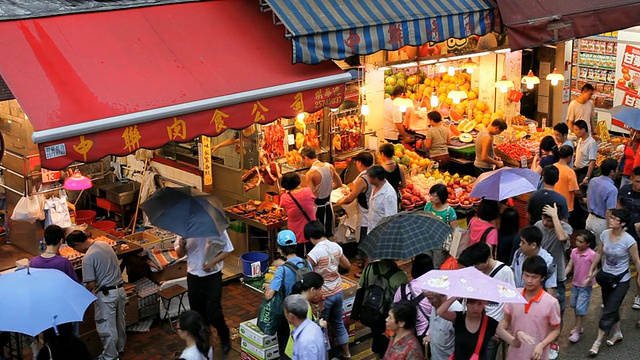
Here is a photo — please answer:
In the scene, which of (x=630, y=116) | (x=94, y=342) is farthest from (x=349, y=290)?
(x=630, y=116)

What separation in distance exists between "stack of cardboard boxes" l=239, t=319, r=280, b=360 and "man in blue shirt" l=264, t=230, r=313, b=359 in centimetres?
27

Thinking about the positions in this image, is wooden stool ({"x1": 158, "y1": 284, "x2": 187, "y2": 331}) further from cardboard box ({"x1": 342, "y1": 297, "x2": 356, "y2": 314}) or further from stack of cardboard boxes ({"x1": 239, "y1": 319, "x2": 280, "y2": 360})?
cardboard box ({"x1": 342, "y1": 297, "x2": 356, "y2": 314})

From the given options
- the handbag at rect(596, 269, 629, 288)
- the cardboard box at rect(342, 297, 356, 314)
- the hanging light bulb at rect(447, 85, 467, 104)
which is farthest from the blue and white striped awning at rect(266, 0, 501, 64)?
the hanging light bulb at rect(447, 85, 467, 104)

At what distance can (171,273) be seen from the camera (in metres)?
10.8

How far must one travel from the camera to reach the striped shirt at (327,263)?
28.3 feet

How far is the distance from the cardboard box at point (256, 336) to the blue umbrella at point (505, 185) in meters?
3.09

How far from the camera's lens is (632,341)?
989cm

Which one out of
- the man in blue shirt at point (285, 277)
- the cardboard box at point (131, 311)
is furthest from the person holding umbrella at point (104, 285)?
the man in blue shirt at point (285, 277)

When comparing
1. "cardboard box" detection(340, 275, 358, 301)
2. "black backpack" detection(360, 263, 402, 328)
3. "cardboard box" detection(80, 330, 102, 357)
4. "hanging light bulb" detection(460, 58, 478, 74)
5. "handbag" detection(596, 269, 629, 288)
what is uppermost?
"hanging light bulb" detection(460, 58, 478, 74)

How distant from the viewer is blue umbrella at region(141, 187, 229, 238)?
8539 mm

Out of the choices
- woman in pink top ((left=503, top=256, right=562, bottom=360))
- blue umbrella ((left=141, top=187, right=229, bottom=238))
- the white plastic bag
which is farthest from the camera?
the white plastic bag

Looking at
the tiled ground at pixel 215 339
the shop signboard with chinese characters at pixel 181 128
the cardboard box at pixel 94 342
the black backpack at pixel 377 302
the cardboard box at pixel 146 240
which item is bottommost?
the tiled ground at pixel 215 339

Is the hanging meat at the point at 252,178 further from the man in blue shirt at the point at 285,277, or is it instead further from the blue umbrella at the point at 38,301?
the blue umbrella at the point at 38,301

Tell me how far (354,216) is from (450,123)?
518cm
